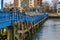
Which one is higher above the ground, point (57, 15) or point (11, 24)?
point (11, 24)

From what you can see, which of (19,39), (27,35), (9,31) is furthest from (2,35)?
(27,35)

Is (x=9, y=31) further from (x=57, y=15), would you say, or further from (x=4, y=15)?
(x=57, y=15)

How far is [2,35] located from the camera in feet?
55.6

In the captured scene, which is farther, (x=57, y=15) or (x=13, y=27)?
(x=57, y=15)

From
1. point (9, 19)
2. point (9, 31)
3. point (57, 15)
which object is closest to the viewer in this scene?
point (9, 19)

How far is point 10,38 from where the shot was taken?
14547 mm

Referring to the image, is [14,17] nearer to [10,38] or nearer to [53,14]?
[10,38]

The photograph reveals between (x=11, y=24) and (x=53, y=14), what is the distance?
108 meters

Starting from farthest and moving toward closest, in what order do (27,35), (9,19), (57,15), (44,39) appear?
(57,15), (44,39), (27,35), (9,19)

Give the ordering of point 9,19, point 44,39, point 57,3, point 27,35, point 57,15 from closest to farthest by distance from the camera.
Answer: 1. point 9,19
2. point 27,35
3. point 44,39
4. point 57,15
5. point 57,3

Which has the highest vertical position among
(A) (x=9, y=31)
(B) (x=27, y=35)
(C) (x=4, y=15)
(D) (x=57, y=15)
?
(C) (x=4, y=15)

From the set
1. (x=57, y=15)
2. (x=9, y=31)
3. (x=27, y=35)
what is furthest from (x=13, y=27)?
(x=57, y=15)

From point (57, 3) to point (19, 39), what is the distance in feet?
385

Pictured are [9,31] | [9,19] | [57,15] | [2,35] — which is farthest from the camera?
[57,15]
